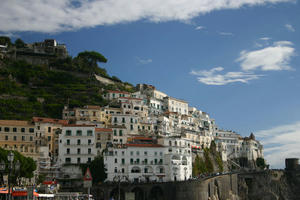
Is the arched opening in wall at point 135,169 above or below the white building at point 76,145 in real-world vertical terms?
below

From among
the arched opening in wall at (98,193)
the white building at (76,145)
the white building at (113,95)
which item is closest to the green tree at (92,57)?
the white building at (113,95)

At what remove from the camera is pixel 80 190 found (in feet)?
246

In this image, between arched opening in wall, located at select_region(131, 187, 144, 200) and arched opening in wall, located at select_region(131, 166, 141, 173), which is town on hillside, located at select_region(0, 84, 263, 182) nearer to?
arched opening in wall, located at select_region(131, 166, 141, 173)

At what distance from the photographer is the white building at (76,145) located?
82.3m

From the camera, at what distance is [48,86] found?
117 meters

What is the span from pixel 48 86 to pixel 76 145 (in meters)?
39.7

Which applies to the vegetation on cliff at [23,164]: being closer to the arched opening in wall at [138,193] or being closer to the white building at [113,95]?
the arched opening in wall at [138,193]

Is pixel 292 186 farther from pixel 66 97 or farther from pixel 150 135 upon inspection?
pixel 66 97

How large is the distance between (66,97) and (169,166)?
3975cm

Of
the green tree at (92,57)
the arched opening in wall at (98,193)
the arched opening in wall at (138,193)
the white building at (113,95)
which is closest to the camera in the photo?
the arched opening in wall at (98,193)

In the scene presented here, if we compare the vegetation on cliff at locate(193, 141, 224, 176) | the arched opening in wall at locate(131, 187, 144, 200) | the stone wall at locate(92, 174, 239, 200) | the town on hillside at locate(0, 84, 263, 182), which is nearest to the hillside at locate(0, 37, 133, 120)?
the town on hillside at locate(0, 84, 263, 182)

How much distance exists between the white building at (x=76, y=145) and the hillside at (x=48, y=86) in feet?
53.7

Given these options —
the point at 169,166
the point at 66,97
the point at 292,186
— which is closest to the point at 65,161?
the point at 169,166

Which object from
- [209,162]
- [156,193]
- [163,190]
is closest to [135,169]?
[156,193]
